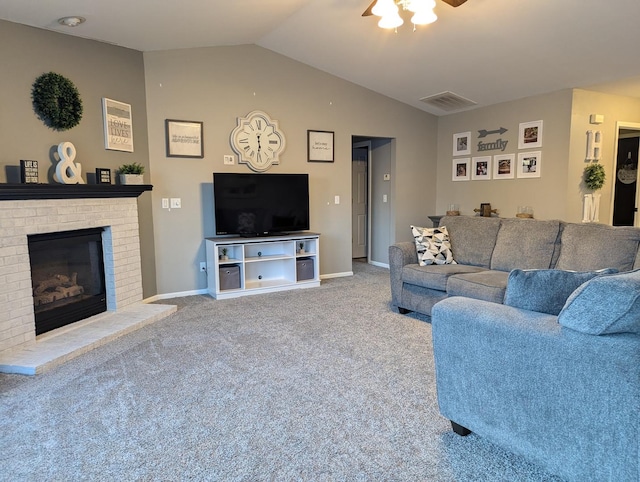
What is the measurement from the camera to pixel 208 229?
201 inches

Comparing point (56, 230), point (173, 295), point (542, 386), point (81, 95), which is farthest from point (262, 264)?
point (542, 386)

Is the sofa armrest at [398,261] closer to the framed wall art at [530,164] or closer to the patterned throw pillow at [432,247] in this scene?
the patterned throw pillow at [432,247]

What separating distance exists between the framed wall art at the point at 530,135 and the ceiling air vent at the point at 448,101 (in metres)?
0.76

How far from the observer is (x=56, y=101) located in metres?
3.54

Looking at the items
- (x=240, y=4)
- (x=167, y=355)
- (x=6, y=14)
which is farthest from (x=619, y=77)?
(x=6, y=14)

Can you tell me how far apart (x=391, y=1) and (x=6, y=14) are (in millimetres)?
2879

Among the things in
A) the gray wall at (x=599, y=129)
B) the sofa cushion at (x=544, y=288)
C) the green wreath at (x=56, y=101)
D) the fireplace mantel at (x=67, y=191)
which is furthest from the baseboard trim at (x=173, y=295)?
the gray wall at (x=599, y=129)

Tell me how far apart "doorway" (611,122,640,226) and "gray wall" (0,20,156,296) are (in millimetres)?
6443

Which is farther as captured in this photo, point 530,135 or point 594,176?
point 530,135

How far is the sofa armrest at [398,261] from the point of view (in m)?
4.20

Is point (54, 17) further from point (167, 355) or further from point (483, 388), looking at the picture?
point (483, 388)

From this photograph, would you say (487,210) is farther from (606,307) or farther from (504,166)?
(606,307)

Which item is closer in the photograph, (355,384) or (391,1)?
(355,384)

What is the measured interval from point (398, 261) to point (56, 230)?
3.06m
